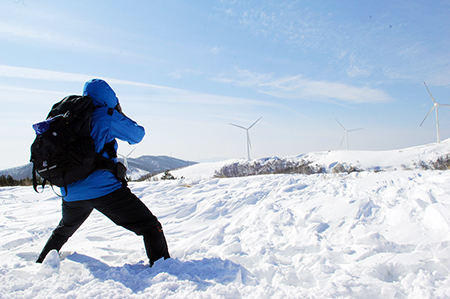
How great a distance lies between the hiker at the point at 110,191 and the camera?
270cm

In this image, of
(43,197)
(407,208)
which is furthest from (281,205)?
(43,197)

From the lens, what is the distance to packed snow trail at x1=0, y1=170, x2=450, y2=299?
2.12 m

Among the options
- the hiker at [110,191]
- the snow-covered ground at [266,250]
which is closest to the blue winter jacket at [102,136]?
the hiker at [110,191]

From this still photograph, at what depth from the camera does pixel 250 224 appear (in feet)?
14.1

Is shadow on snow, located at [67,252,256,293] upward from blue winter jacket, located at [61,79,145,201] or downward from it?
downward

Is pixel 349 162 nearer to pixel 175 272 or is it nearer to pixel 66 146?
pixel 175 272

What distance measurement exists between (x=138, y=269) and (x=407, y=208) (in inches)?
148

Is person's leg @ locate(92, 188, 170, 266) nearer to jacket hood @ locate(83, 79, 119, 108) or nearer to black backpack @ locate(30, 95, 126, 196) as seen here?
black backpack @ locate(30, 95, 126, 196)

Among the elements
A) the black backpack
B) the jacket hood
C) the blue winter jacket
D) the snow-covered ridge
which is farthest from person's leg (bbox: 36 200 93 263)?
the snow-covered ridge

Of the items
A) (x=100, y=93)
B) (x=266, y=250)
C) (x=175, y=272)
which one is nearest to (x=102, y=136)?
(x=100, y=93)

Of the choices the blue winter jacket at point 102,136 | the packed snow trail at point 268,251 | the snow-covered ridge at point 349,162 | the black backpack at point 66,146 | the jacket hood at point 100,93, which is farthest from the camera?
the snow-covered ridge at point 349,162

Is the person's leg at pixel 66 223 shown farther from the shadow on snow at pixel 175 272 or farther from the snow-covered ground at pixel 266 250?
the shadow on snow at pixel 175 272

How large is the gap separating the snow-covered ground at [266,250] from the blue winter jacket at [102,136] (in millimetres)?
676

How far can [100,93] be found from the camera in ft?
9.38
